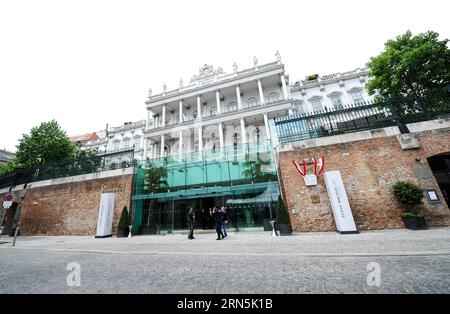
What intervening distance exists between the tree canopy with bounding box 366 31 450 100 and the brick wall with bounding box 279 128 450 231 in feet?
27.5

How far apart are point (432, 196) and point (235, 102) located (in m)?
25.6

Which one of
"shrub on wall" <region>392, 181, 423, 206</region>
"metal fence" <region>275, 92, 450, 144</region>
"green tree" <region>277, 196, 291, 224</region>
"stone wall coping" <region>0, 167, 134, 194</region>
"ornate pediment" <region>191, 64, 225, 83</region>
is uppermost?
"ornate pediment" <region>191, 64, 225, 83</region>

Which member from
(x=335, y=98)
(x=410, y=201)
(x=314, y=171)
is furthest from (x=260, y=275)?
(x=335, y=98)

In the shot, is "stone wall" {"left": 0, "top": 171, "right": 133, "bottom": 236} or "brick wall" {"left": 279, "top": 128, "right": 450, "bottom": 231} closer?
"brick wall" {"left": 279, "top": 128, "right": 450, "bottom": 231}

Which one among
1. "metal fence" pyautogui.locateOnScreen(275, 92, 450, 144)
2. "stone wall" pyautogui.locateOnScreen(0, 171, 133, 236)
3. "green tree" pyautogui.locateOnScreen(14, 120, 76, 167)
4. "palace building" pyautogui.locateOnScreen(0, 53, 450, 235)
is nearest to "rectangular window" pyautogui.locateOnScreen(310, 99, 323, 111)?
"palace building" pyautogui.locateOnScreen(0, 53, 450, 235)

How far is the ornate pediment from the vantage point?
32.9m

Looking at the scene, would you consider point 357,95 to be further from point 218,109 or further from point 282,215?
point 282,215

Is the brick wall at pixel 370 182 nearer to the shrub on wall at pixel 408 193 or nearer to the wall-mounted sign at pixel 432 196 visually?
the wall-mounted sign at pixel 432 196

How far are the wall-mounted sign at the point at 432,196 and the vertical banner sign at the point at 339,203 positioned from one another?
3.48 metres

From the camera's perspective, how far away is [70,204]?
1484 centimetres

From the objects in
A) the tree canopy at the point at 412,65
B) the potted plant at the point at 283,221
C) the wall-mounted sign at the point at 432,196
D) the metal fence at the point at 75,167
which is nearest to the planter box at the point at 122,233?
the metal fence at the point at 75,167

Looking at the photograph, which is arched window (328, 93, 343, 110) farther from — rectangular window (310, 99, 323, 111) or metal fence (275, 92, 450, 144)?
metal fence (275, 92, 450, 144)

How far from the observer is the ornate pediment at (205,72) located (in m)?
32.9
